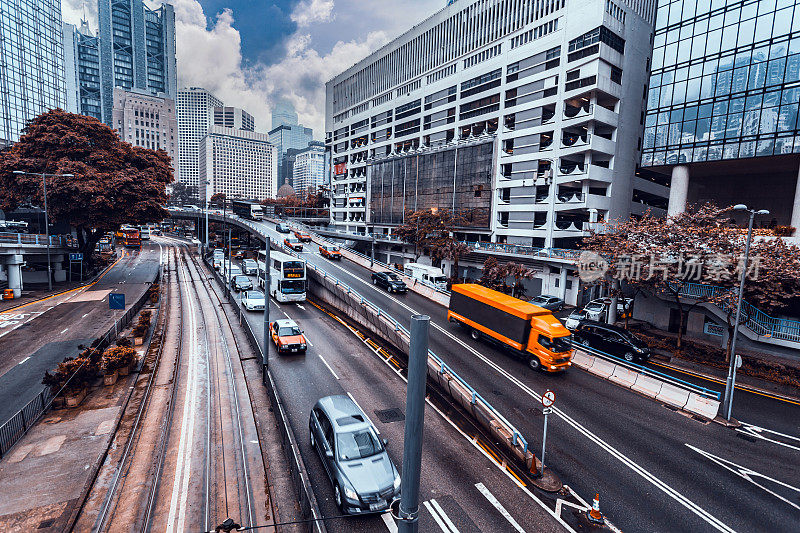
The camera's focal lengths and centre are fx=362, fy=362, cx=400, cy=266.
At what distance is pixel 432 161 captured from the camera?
6481 centimetres

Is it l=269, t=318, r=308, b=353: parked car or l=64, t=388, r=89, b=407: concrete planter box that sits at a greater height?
l=269, t=318, r=308, b=353: parked car

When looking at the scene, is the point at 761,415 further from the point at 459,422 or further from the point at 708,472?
the point at 459,422

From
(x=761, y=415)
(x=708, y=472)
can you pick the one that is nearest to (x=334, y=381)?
(x=708, y=472)

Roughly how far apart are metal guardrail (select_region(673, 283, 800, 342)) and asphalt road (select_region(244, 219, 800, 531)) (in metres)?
7.34

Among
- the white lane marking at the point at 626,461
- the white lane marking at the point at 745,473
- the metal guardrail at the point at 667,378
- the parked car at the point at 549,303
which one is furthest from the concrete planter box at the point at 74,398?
the parked car at the point at 549,303

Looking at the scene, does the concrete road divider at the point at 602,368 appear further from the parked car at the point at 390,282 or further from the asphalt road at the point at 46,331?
the asphalt road at the point at 46,331

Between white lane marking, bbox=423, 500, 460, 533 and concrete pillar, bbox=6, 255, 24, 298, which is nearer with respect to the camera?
white lane marking, bbox=423, 500, 460, 533

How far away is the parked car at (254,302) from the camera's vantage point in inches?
1337

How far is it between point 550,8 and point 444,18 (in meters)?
23.5

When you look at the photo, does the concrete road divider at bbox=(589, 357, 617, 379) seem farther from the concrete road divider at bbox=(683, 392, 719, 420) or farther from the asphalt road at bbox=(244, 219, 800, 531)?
the concrete road divider at bbox=(683, 392, 719, 420)

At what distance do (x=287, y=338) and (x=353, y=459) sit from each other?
14129mm

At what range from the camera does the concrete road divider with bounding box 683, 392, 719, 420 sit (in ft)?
56.7

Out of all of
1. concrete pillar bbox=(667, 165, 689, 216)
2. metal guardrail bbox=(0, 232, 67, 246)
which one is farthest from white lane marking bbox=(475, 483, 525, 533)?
metal guardrail bbox=(0, 232, 67, 246)

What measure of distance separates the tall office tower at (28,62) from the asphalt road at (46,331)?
262ft
